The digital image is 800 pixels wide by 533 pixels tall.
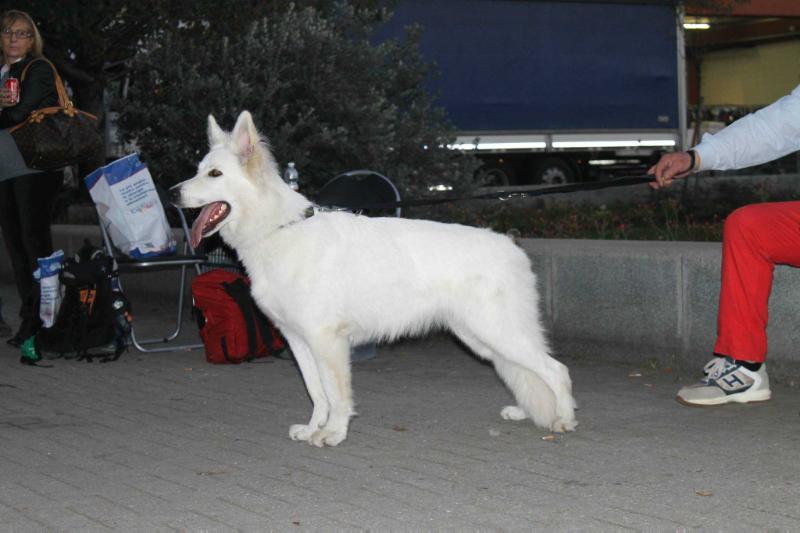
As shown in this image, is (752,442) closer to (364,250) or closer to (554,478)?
(554,478)

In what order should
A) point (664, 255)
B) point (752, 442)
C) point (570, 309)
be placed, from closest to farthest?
point (752, 442)
point (664, 255)
point (570, 309)

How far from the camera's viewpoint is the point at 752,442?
536 cm

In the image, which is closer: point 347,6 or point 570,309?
point 570,309

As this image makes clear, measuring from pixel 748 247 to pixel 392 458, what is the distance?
2262 mm

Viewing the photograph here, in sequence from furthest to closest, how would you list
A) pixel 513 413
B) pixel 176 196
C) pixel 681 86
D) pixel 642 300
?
pixel 681 86 < pixel 642 300 < pixel 513 413 < pixel 176 196

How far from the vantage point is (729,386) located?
613 centimetres

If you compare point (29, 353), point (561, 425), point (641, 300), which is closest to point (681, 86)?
point (641, 300)

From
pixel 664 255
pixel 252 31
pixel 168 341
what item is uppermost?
pixel 252 31

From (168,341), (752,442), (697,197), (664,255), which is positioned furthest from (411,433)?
(697,197)

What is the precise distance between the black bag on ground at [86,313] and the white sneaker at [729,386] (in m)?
4.26

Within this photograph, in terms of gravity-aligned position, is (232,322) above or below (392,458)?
above

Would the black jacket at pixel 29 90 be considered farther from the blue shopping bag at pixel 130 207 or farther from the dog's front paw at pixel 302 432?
the dog's front paw at pixel 302 432

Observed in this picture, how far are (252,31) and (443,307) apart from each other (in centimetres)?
718

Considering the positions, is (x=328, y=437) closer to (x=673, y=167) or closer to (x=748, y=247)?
(x=673, y=167)
